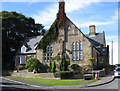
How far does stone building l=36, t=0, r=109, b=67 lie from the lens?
3503 centimetres

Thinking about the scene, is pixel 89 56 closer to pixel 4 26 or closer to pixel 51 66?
pixel 51 66

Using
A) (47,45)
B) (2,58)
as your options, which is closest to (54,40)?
(47,45)

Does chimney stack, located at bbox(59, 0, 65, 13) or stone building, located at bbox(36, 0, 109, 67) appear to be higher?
chimney stack, located at bbox(59, 0, 65, 13)

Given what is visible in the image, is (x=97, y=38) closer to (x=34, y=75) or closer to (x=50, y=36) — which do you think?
(x=50, y=36)

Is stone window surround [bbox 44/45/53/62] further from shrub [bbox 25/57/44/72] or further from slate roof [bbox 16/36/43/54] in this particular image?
slate roof [bbox 16/36/43/54]

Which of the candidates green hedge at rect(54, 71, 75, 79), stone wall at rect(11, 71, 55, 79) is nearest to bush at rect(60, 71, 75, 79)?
green hedge at rect(54, 71, 75, 79)

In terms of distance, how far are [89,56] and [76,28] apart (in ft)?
20.4

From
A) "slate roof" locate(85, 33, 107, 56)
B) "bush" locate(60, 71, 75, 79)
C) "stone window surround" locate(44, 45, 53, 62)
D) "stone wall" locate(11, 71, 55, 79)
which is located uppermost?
"slate roof" locate(85, 33, 107, 56)

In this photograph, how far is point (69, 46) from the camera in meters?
36.8

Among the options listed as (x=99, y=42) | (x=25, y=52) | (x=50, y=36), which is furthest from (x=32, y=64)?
(x=99, y=42)

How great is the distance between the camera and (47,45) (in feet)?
127

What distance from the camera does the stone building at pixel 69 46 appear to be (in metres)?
35.0

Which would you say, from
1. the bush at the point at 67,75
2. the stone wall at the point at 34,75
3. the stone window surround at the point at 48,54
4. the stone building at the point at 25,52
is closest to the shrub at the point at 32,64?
the stone window surround at the point at 48,54

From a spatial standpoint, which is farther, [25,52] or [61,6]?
[25,52]
